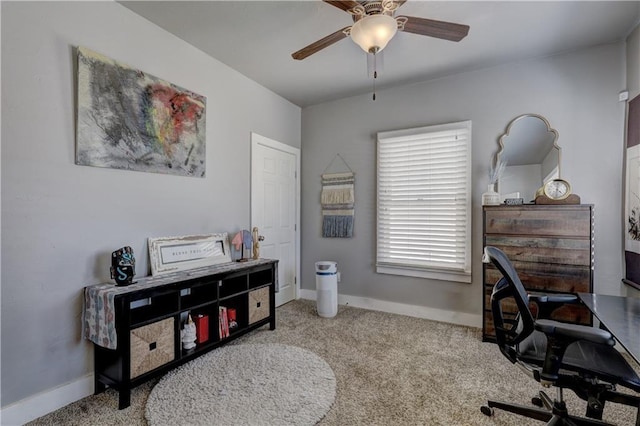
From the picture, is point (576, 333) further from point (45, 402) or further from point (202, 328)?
point (45, 402)

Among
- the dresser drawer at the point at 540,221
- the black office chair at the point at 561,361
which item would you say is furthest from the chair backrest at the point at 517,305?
the dresser drawer at the point at 540,221

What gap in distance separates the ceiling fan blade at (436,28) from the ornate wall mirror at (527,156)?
5.35ft

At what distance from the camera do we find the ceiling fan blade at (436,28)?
1874 mm

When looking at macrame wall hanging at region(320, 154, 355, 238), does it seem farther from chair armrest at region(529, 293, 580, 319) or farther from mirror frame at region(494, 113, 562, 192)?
chair armrest at region(529, 293, 580, 319)

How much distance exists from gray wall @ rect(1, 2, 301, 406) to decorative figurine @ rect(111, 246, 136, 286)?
0.73 feet

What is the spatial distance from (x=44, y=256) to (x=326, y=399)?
6.70ft

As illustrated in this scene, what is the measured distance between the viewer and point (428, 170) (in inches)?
143

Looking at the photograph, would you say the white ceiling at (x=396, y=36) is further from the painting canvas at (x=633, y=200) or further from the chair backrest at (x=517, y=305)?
the chair backrest at (x=517, y=305)

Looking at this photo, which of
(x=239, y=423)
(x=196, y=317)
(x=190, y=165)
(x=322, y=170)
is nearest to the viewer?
(x=239, y=423)

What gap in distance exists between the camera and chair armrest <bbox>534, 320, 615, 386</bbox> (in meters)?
1.33

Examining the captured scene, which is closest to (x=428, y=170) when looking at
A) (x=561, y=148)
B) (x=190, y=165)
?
(x=561, y=148)

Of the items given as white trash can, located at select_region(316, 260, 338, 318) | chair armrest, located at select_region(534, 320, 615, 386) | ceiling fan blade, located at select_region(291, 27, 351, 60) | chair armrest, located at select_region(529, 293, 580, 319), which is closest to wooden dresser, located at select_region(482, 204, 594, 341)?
chair armrest, located at select_region(529, 293, 580, 319)

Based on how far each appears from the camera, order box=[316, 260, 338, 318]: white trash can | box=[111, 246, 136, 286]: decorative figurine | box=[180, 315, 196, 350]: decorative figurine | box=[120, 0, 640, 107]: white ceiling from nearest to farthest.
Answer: box=[111, 246, 136, 286]: decorative figurine
box=[120, 0, 640, 107]: white ceiling
box=[180, 315, 196, 350]: decorative figurine
box=[316, 260, 338, 318]: white trash can

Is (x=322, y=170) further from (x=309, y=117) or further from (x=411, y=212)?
(x=411, y=212)
